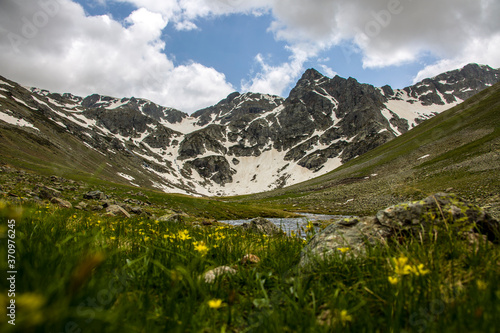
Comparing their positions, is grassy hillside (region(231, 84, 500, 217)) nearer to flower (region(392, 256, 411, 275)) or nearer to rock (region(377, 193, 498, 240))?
rock (region(377, 193, 498, 240))

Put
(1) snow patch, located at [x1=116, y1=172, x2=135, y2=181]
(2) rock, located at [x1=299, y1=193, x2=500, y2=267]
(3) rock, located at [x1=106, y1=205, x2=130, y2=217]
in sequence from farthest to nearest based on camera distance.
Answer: (1) snow patch, located at [x1=116, y1=172, x2=135, y2=181] → (3) rock, located at [x1=106, y1=205, x2=130, y2=217] → (2) rock, located at [x1=299, y1=193, x2=500, y2=267]

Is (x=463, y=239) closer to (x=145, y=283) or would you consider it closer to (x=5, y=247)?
(x=145, y=283)

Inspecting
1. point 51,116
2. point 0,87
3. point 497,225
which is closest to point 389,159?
point 497,225

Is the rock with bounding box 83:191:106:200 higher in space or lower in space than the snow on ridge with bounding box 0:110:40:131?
lower

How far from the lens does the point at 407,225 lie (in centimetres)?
435

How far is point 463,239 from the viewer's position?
3488 millimetres

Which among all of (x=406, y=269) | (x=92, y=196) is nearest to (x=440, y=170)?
(x=92, y=196)

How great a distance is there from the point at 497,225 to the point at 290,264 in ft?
11.3

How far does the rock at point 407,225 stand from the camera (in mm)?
3711

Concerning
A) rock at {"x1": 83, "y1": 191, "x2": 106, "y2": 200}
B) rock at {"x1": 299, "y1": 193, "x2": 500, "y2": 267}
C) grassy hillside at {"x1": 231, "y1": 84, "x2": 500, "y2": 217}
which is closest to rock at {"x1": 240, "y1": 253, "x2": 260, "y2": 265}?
rock at {"x1": 299, "y1": 193, "x2": 500, "y2": 267}

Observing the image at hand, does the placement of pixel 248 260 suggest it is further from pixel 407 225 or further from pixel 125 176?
pixel 125 176

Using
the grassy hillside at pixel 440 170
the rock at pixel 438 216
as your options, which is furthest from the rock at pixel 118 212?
the grassy hillside at pixel 440 170

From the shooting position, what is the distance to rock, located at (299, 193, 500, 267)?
3711 mm

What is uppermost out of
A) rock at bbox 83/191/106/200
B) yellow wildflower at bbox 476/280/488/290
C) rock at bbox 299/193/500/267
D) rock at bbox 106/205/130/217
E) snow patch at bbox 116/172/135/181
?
snow patch at bbox 116/172/135/181
